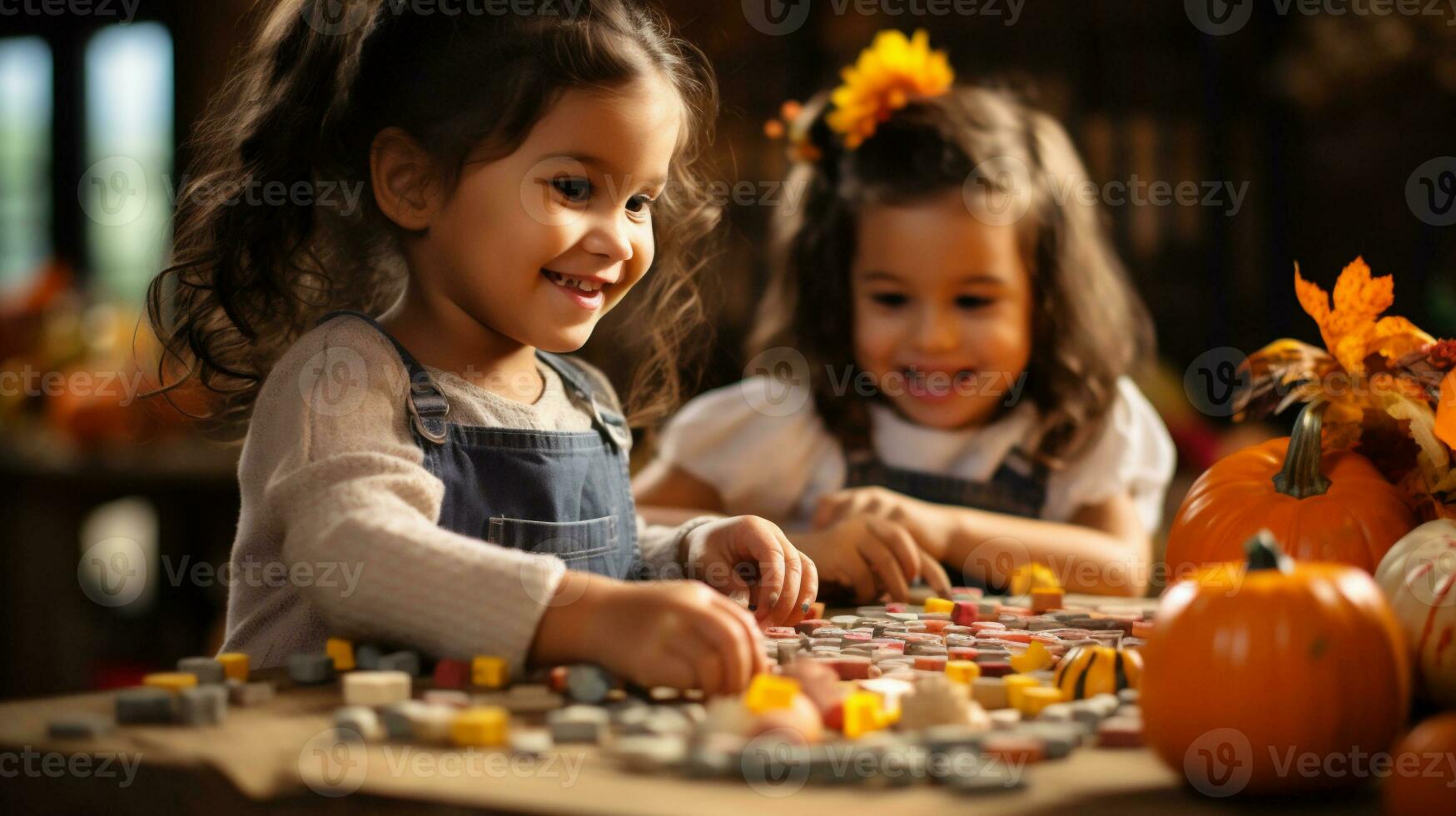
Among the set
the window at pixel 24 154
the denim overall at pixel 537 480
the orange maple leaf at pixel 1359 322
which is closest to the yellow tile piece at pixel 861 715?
the denim overall at pixel 537 480

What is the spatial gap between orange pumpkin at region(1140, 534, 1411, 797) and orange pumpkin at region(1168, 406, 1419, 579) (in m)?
0.37

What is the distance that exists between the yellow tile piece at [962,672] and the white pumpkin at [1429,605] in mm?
261

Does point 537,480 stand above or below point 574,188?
below

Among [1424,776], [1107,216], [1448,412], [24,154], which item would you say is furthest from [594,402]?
[24,154]

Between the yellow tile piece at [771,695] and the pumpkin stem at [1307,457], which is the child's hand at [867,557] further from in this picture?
the yellow tile piece at [771,695]

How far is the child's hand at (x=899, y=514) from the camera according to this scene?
62.0 inches

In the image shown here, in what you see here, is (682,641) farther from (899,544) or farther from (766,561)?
(899,544)

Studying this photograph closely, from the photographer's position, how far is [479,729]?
0.70m

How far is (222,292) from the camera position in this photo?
49.3 inches

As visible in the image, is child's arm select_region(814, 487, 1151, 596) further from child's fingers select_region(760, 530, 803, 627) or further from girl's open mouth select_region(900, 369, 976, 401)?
child's fingers select_region(760, 530, 803, 627)

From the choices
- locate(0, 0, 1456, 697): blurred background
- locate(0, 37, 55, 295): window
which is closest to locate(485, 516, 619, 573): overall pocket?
locate(0, 0, 1456, 697): blurred background

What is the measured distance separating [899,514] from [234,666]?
36.2 inches

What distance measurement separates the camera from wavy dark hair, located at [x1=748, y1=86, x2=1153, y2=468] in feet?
6.36

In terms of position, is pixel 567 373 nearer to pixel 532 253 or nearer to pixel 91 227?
pixel 532 253
